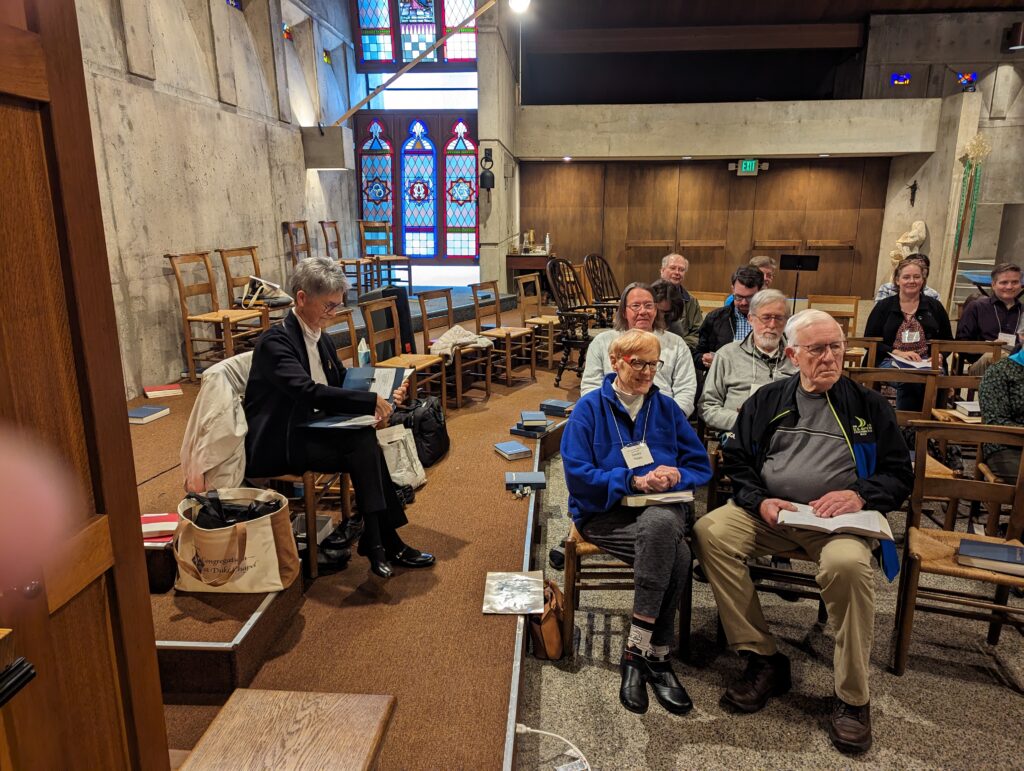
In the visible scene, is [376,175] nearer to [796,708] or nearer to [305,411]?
[305,411]

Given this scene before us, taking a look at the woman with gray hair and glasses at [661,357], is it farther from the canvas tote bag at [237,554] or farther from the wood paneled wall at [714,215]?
the wood paneled wall at [714,215]

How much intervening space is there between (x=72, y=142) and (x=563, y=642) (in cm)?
218

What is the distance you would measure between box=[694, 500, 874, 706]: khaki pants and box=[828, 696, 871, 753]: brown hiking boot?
Answer: 3cm

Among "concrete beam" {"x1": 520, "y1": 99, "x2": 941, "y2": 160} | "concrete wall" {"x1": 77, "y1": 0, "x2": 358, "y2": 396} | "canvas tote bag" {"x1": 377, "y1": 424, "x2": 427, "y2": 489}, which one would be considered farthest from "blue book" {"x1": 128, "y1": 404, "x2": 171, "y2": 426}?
"concrete beam" {"x1": 520, "y1": 99, "x2": 941, "y2": 160}

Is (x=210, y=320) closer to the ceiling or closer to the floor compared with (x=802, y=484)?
closer to the ceiling

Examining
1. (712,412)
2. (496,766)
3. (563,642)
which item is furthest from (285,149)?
(496,766)

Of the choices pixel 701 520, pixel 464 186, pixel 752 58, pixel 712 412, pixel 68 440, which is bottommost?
pixel 701 520

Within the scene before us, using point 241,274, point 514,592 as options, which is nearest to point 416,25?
point 241,274

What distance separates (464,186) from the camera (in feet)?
34.7

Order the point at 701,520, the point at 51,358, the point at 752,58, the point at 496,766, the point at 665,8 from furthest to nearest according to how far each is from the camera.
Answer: the point at 752,58, the point at 665,8, the point at 701,520, the point at 496,766, the point at 51,358

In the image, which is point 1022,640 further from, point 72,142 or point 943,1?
point 943,1

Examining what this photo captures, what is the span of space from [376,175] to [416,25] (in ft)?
7.41

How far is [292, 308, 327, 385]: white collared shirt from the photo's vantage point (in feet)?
9.11

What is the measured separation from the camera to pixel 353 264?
8250 millimetres
